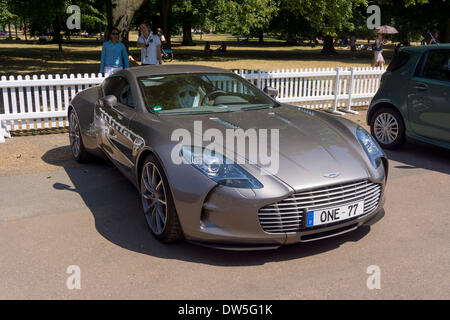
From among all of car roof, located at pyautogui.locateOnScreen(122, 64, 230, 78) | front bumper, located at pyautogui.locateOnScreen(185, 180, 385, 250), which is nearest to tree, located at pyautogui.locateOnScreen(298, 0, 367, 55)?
car roof, located at pyautogui.locateOnScreen(122, 64, 230, 78)

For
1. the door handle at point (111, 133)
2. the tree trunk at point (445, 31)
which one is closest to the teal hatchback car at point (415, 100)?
the door handle at point (111, 133)

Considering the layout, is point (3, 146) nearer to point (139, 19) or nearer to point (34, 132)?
point (34, 132)

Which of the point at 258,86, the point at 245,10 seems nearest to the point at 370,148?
the point at 258,86

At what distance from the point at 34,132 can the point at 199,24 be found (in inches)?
1523

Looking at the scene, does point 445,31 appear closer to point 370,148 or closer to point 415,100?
point 415,100

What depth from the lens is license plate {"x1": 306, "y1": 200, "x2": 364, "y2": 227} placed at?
373 centimetres

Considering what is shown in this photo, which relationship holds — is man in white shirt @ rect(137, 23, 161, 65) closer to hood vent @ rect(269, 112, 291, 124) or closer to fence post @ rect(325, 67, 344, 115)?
fence post @ rect(325, 67, 344, 115)

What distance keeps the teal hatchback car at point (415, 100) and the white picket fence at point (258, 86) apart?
3.67 m

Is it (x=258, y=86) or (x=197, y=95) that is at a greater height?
(x=197, y=95)

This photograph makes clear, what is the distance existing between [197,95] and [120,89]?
1.00 metres

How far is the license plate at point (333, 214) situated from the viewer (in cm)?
373

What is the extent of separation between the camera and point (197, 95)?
5.26 metres

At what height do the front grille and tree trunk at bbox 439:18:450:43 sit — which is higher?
tree trunk at bbox 439:18:450:43
